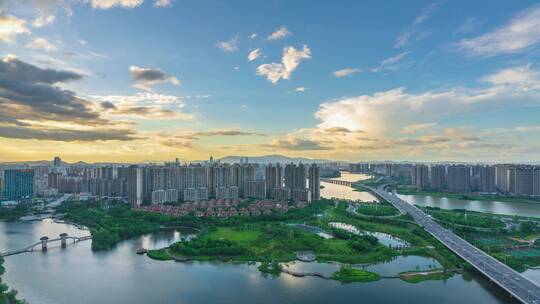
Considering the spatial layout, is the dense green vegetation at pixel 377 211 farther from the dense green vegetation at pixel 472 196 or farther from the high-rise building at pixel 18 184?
the high-rise building at pixel 18 184

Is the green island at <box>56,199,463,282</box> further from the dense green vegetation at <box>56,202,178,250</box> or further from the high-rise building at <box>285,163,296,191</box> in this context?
the high-rise building at <box>285,163,296,191</box>

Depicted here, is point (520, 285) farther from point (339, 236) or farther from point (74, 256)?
point (74, 256)

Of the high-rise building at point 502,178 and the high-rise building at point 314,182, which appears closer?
the high-rise building at point 314,182

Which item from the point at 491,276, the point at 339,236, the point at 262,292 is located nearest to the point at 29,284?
the point at 262,292

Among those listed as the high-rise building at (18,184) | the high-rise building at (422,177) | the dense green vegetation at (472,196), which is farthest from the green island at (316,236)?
the high-rise building at (422,177)

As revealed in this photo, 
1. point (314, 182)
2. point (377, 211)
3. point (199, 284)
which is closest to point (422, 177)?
point (314, 182)

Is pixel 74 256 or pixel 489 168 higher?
pixel 489 168

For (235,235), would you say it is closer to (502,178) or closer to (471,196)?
(471,196)
